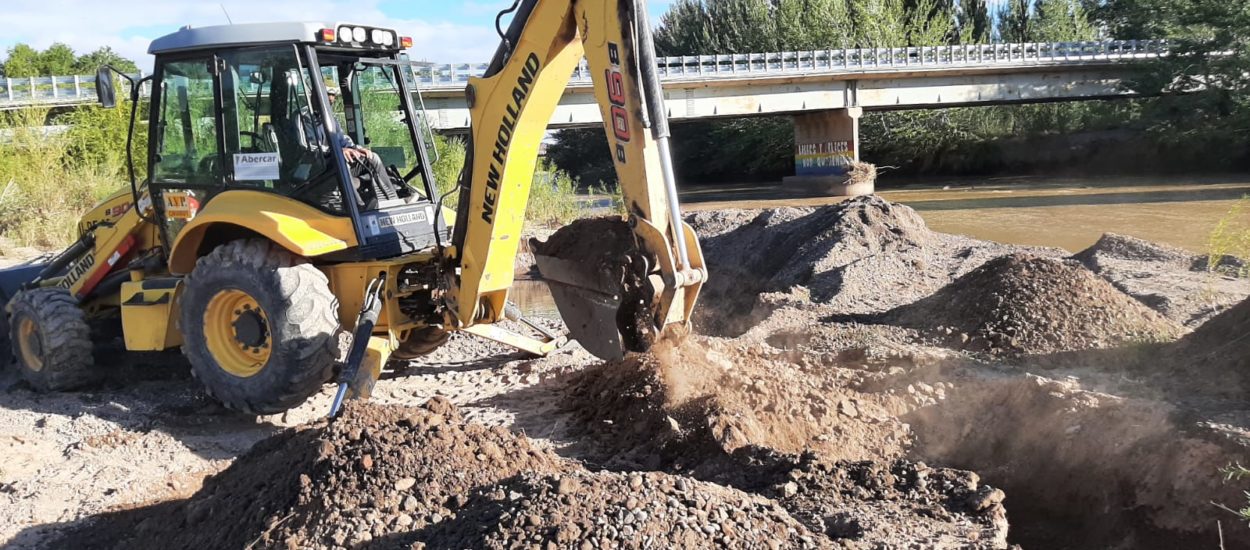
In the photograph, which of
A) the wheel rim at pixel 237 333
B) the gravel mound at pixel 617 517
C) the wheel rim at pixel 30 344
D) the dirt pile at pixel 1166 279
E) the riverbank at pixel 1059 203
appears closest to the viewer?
the gravel mound at pixel 617 517

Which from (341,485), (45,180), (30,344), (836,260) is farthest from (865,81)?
(341,485)

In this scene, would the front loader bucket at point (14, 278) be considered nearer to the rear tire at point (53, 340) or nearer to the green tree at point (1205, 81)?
the rear tire at point (53, 340)

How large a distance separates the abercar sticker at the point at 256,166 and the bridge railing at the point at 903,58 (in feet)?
87.9

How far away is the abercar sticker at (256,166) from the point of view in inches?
255

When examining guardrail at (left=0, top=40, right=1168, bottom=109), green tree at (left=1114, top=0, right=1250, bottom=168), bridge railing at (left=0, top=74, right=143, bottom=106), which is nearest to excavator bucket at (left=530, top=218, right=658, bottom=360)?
bridge railing at (left=0, top=74, right=143, bottom=106)

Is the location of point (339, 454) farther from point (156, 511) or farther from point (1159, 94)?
point (1159, 94)

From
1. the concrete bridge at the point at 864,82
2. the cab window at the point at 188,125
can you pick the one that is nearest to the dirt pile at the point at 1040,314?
the cab window at the point at 188,125

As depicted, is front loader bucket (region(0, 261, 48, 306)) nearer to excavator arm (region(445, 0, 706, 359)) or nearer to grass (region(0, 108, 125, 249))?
excavator arm (region(445, 0, 706, 359))

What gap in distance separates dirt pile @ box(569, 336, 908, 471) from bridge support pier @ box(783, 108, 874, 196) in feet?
94.5

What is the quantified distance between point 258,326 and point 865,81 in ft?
103

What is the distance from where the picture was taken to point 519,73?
18.7 ft

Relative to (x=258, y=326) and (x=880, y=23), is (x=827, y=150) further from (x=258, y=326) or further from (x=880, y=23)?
(x=258, y=326)

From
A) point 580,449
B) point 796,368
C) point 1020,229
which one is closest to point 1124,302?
point 796,368

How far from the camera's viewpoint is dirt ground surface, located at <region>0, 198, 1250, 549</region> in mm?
4070
